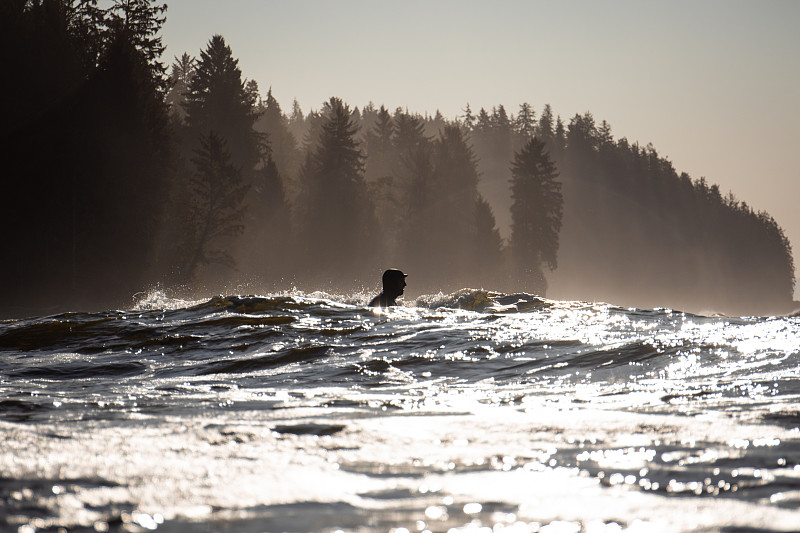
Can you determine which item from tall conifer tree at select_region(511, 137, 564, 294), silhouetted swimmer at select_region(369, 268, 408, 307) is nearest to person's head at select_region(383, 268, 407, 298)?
silhouetted swimmer at select_region(369, 268, 408, 307)

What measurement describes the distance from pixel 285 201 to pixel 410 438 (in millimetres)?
53932

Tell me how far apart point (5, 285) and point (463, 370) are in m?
26.3

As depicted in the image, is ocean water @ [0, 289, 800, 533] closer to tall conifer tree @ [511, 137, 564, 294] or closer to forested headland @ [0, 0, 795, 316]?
forested headland @ [0, 0, 795, 316]

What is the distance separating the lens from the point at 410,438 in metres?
3.07

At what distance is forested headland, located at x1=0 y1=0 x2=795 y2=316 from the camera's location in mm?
28688

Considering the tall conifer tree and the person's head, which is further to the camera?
the tall conifer tree

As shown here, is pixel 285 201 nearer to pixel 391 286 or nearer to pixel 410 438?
pixel 391 286

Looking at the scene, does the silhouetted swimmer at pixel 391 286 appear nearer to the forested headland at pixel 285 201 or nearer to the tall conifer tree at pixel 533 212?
the forested headland at pixel 285 201

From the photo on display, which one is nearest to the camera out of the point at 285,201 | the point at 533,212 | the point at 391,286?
the point at 391,286

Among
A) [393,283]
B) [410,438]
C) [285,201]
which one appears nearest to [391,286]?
[393,283]

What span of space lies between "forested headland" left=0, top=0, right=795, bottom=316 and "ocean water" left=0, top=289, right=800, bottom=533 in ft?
76.0

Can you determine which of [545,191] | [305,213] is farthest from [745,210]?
[305,213]

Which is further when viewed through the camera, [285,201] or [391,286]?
[285,201]

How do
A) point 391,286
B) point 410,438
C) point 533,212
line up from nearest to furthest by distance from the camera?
point 410,438, point 391,286, point 533,212
